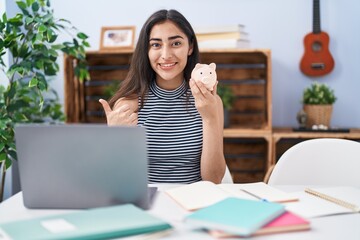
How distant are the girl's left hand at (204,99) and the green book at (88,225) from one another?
534mm

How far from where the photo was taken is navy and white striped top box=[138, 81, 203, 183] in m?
1.50

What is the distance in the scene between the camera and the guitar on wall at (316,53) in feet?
8.39

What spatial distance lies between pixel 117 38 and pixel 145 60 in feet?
3.48

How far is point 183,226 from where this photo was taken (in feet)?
2.81

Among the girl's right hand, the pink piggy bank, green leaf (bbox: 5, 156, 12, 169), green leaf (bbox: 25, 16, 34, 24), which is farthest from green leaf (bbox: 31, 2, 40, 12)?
the pink piggy bank

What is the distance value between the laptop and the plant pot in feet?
5.71

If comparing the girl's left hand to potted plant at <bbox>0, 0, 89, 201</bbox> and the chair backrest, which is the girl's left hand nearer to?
the chair backrest

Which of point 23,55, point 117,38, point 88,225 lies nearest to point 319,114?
point 117,38

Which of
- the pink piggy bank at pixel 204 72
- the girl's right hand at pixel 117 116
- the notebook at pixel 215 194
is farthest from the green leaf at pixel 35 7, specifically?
the notebook at pixel 215 194

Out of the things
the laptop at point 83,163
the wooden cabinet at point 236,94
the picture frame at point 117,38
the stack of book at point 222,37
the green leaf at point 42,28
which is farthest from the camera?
the wooden cabinet at point 236,94

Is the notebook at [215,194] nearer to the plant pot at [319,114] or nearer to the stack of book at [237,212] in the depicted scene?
the stack of book at [237,212]

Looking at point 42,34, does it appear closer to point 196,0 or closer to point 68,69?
point 68,69

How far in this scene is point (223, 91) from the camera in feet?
8.31

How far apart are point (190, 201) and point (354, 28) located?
2016 mm
